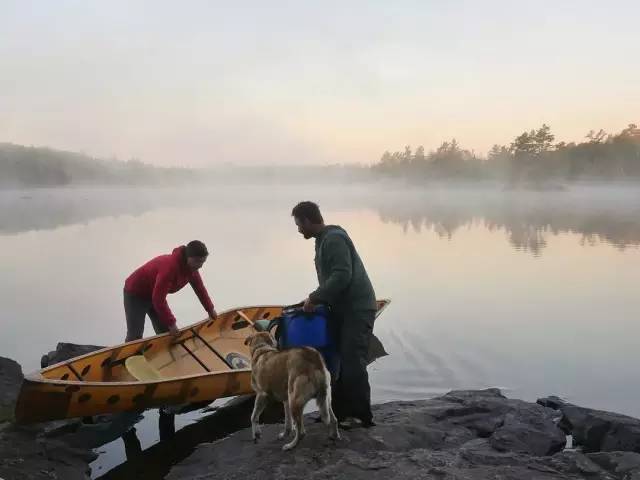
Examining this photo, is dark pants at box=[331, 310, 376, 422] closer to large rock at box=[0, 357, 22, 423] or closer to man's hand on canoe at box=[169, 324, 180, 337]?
man's hand on canoe at box=[169, 324, 180, 337]

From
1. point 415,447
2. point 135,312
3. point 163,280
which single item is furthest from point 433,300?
point 415,447

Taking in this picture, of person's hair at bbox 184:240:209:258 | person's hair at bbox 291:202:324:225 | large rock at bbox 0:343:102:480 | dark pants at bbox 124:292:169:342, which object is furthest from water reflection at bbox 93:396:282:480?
person's hair at bbox 291:202:324:225

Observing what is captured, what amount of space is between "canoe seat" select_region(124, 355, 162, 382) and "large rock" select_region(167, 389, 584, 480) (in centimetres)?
143

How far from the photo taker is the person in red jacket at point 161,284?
700 cm

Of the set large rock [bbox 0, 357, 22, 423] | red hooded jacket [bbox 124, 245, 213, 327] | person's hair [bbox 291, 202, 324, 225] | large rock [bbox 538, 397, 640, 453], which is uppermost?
person's hair [bbox 291, 202, 324, 225]

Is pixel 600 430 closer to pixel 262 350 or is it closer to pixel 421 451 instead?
pixel 421 451

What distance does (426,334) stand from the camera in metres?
11.2

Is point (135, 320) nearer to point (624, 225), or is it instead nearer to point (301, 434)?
point (301, 434)

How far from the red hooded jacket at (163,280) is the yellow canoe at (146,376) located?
550 millimetres

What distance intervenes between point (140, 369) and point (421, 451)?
11.9ft

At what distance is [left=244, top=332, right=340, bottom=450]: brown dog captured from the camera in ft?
15.4

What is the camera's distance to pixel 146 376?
683cm

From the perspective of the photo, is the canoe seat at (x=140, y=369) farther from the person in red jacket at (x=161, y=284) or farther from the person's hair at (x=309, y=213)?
the person's hair at (x=309, y=213)

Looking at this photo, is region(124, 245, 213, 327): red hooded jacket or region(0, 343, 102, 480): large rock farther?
region(124, 245, 213, 327): red hooded jacket
